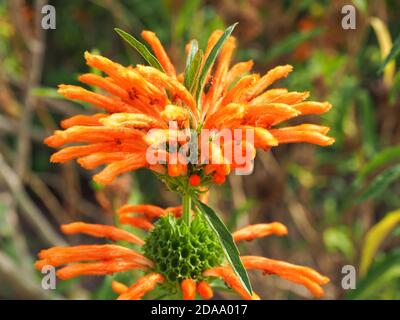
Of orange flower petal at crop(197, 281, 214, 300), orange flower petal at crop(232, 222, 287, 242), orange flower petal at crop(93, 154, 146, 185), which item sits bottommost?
orange flower petal at crop(197, 281, 214, 300)

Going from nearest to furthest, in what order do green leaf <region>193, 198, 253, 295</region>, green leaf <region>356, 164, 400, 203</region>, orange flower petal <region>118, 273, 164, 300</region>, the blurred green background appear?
1. green leaf <region>193, 198, 253, 295</region>
2. orange flower petal <region>118, 273, 164, 300</region>
3. green leaf <region>356, 164, 400, 203</region>
4. the blurred green background

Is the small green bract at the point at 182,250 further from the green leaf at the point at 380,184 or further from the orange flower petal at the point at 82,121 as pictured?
the green leaf at the point at 380,184

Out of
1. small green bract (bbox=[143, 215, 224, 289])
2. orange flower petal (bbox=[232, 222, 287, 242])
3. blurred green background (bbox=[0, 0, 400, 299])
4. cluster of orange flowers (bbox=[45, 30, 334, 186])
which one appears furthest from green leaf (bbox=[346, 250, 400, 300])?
cluster of orange flowers (bbox=[45, 30, 334, 186])

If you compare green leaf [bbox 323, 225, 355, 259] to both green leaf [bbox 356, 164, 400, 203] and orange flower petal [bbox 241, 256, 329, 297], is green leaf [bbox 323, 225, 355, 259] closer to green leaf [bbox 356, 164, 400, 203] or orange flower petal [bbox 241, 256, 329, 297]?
green leaf [bbox 356, 164, 400, 203]

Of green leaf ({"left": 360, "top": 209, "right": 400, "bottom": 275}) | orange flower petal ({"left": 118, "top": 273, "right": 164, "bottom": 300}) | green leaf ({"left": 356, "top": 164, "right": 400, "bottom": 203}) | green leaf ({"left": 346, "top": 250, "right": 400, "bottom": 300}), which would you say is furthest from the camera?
green leaf ({"left": 360, "top": 209, "right": 400, "bottom": 275})
